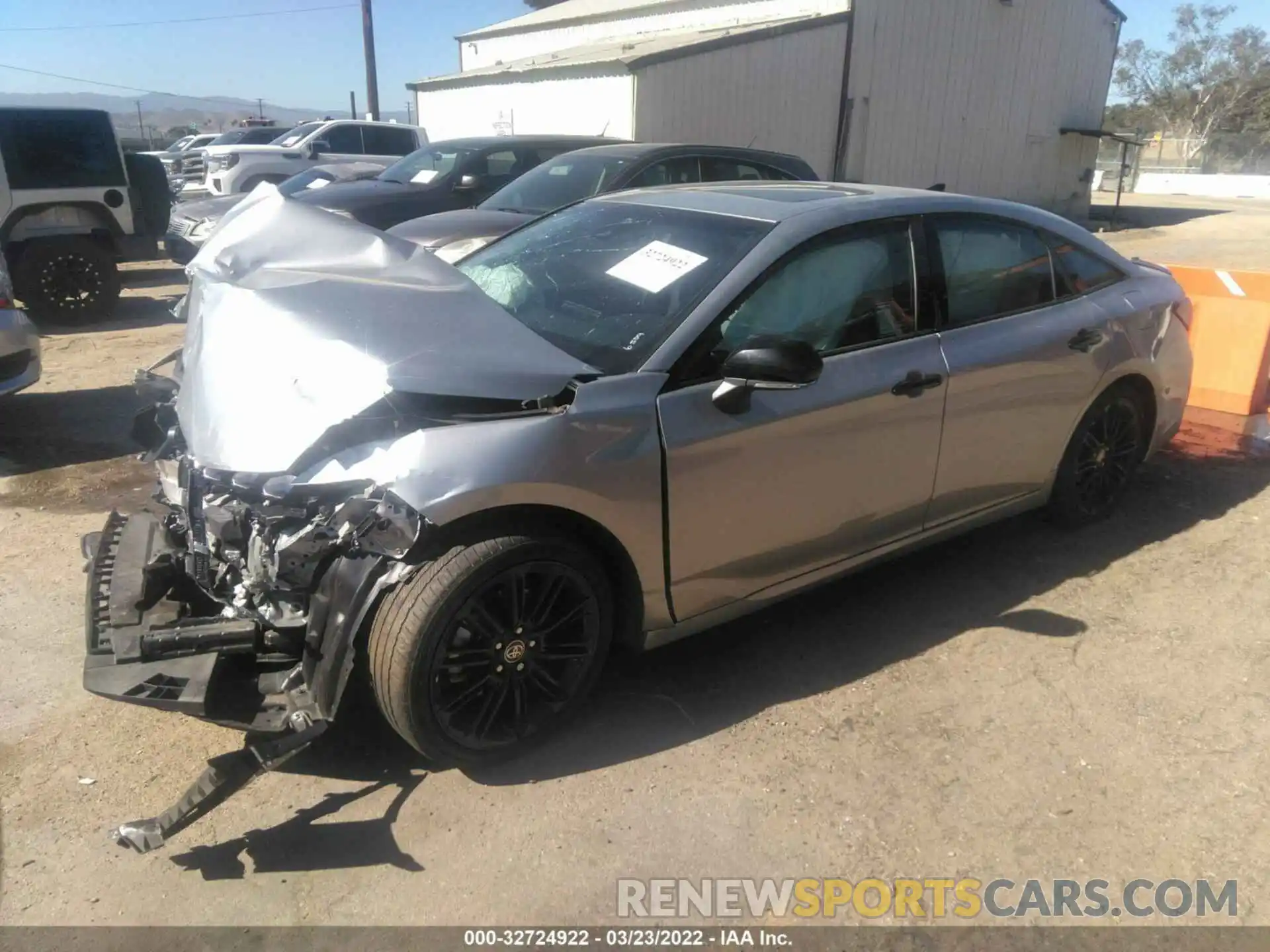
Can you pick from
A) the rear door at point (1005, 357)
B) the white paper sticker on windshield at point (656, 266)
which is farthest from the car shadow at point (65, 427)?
the rear door at point (1005, 357)

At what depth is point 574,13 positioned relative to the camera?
2480 centimetres

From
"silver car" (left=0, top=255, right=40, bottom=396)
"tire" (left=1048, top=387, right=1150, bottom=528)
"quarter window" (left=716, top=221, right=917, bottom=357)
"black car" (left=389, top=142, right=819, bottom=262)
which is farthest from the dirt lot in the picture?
"black car" (left=389, top=142, right=819, bottom=262)

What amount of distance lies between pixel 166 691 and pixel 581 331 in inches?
65.9

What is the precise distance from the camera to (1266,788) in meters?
2.93

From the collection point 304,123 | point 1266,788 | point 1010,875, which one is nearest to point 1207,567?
point 1266,788

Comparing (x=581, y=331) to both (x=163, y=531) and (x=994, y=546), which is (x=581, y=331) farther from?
(x=994, y=546)

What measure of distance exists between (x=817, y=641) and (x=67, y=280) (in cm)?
900

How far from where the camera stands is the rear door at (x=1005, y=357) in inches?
147

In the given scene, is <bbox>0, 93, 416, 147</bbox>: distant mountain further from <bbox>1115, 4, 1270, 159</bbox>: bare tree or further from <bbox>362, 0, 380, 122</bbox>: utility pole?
<bbox>1115, 4, 1270, 159</bbox>: bare tree

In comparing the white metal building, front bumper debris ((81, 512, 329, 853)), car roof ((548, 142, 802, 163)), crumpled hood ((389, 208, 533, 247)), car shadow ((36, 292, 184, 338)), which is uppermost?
the white metal building

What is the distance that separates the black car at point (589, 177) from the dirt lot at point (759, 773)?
13.2 ft

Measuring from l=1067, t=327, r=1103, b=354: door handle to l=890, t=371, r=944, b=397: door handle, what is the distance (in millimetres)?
923

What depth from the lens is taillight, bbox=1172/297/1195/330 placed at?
4.69 metres

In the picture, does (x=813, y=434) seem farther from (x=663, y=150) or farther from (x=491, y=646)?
(x=663, y=150)
